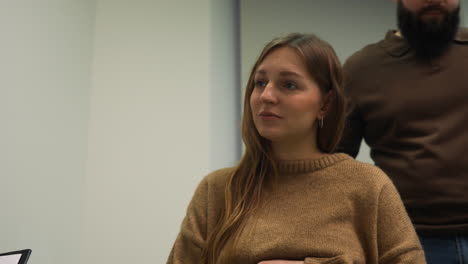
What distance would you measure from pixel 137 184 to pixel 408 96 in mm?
1139

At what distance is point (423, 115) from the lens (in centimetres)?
117

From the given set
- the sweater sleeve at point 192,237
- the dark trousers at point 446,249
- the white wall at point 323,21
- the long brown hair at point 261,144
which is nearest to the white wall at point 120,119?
the white wall at point 323,21

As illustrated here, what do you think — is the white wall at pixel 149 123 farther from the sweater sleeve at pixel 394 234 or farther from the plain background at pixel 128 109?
the sweater sleeve at pixel 394 234

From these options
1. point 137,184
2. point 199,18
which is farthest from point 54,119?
point 199,18

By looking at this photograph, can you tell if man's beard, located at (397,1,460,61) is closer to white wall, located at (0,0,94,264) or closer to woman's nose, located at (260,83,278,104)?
woman's nose, located at (260,83,278,104)

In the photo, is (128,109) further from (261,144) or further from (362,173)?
(362,173)

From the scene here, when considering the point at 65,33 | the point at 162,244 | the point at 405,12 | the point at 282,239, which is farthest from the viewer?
the point at 162,244

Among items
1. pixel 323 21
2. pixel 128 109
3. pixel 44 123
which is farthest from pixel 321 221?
pixel 323 21

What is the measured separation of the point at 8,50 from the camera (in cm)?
127

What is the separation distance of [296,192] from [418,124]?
1.43ft

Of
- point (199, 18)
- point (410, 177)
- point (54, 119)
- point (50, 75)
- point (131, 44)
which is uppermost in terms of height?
point (199, 18)

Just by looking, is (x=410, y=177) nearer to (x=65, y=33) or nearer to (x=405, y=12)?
(x=405, y=12)

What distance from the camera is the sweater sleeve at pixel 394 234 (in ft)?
2.90

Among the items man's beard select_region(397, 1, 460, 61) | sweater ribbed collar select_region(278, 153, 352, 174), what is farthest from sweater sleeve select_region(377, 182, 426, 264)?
man's beard select_region(397, 1, 460, 61)
